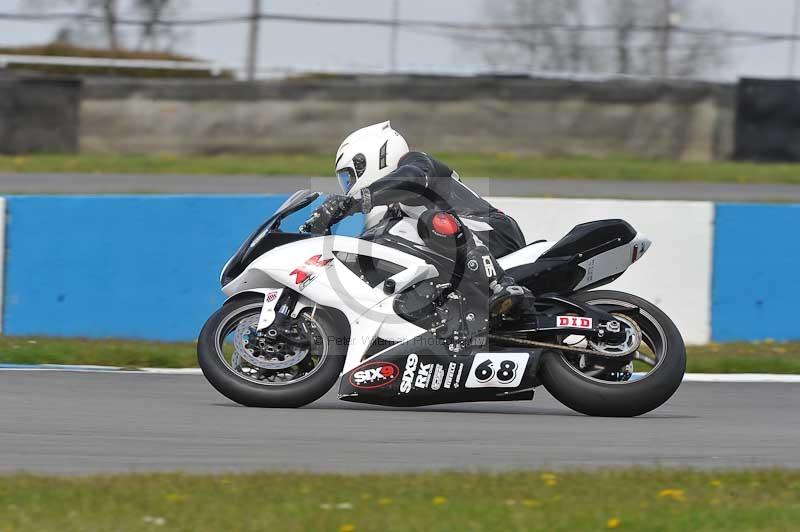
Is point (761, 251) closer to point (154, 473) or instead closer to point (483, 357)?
point (483, 357)

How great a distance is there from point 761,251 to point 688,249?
0.56 m

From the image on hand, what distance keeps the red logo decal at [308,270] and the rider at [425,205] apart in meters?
0.16

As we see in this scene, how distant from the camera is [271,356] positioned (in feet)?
23.1


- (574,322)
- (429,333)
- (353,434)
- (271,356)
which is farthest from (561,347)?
(271,356)

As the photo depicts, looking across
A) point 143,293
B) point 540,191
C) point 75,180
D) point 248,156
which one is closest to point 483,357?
point 143,293

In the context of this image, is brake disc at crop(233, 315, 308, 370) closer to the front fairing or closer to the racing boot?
the front fairing

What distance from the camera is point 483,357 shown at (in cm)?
703

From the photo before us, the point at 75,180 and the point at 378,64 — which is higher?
the point at 378,64

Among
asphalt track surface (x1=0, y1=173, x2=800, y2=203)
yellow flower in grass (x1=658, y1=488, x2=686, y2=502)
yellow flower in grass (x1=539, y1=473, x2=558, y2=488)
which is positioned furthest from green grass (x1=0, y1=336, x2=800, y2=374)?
asphalt track surface (x1=0, y1=173, x2=800, y2=203)

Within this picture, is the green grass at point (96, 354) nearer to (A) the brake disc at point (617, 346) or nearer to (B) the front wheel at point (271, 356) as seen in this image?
(B) the front wheel at point (271, 356)

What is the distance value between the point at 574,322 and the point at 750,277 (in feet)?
12.8

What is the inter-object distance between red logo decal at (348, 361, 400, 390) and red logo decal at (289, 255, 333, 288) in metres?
0.51

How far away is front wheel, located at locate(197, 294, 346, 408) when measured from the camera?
7008mm

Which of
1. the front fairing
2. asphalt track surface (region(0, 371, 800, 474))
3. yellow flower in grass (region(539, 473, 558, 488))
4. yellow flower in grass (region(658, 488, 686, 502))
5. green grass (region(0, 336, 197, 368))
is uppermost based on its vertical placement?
the front fairing
